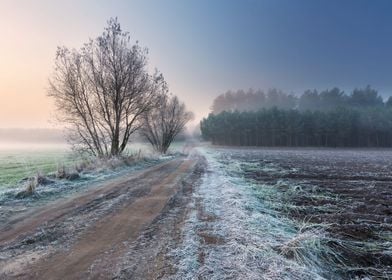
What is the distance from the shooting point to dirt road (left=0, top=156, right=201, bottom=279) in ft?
13.0

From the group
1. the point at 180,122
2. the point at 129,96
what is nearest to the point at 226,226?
the point at 129,96

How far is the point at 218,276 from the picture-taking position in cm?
374

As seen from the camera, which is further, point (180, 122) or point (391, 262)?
point (180, 122)

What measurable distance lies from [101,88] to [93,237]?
18.6 m

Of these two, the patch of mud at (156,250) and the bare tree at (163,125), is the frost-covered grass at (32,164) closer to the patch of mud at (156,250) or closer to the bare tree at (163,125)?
the bare tree at (163,125)

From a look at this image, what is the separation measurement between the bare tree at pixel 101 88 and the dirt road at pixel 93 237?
14.4 m

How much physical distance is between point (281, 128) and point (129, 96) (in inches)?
2383

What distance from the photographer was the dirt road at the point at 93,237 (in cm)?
395

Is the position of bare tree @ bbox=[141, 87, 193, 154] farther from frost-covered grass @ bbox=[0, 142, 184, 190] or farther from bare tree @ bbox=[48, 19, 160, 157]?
bare tree @ bbox=[48, 19, 160, 157]

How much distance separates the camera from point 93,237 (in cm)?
525

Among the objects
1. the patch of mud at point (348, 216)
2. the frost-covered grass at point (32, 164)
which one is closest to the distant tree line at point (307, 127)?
the frost-covered grass at point (32, 164)

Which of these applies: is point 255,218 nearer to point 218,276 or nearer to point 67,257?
point 218,276

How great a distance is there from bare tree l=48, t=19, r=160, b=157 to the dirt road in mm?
14382

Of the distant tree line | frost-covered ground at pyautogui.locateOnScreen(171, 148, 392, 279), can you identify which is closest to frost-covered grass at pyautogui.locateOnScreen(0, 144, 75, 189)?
frost-covered ground at pyautogui.locateOnScreen(171, 148, 392, 279)
